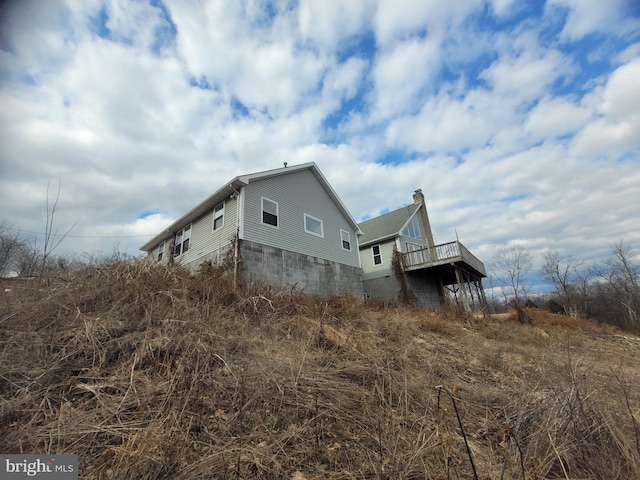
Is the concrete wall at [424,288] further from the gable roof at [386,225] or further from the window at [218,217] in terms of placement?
the window at [218,217]

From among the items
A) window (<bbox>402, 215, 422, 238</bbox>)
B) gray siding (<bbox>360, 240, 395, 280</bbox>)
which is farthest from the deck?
window (<bbox>402, 215, 422, 238</bbox>)

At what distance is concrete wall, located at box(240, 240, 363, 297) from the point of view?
→ 1018cm

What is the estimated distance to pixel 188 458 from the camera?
84.5 inches

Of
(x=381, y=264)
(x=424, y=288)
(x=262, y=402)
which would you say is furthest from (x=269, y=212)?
Result: (x=424, y=288)

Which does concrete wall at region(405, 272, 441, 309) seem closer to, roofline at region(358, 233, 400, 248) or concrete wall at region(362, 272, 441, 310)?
concrete wall at region(362, 272, 441, 310)

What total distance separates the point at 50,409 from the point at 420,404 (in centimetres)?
Result: 382

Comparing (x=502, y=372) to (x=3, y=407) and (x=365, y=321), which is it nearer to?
(x=365, y=321)

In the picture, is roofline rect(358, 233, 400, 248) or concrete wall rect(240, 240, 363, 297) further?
roofline rect(358, 233, 400, 248)

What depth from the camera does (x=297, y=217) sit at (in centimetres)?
1290

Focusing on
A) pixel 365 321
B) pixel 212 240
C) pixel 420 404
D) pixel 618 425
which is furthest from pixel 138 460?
pixel 212 240

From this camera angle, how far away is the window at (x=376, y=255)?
1869 cm

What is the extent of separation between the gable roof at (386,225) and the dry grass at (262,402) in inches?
544

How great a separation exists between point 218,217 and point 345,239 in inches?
285

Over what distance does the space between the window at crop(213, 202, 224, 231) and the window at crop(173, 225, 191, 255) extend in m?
2.50
